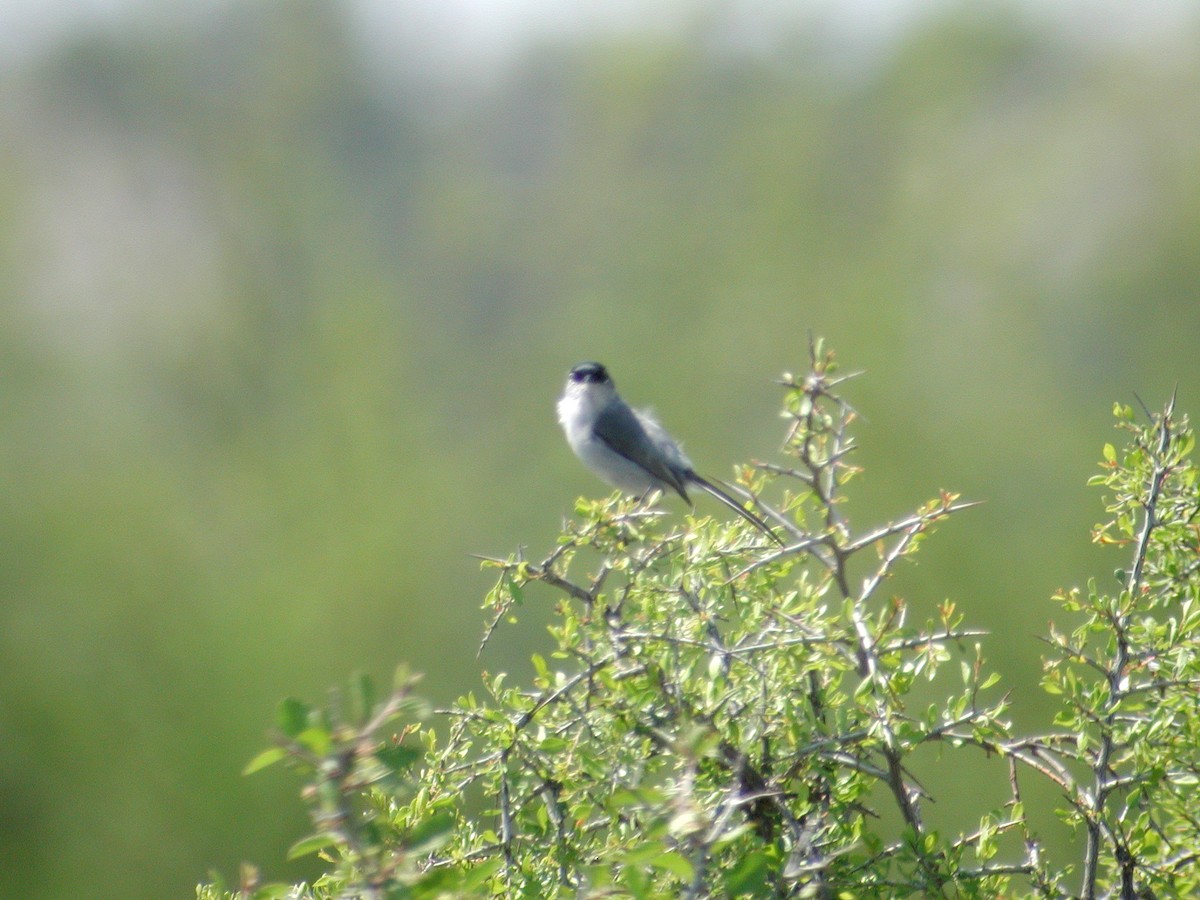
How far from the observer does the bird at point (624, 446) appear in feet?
22.3

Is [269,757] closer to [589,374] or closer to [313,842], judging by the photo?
[313,842]

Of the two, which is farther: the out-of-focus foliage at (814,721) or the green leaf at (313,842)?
the out-of-focus foliage at (814,721)

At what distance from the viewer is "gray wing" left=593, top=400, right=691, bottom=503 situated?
6793 mm

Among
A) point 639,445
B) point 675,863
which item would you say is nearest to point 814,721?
point 675,863

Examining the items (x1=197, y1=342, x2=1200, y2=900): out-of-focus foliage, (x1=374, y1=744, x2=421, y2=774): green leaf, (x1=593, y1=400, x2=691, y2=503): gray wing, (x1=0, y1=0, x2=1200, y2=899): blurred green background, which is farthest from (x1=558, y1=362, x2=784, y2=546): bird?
(x1=0, y1=0, x2=1200, y2=899): blurred green background

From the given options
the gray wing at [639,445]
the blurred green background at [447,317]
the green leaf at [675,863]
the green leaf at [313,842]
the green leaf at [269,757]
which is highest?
the blurred green background at [447,317]

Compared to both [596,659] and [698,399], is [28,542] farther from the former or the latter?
[596,659]

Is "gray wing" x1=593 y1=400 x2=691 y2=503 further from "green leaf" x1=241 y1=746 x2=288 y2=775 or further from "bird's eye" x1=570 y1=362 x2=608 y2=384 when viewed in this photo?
"green leaf" x1=241 y1=746 x2=288 y2=775

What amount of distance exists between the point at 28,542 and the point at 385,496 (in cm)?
675

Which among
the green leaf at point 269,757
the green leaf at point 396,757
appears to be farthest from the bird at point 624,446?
the green leaf at point 269,757

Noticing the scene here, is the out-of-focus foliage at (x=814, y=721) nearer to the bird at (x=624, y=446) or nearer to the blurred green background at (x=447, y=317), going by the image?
the bird at (x=624, y=446)

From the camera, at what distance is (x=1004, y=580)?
2070cm

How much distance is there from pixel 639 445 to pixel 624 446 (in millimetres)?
93

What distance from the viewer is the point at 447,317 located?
32281 millimetres
